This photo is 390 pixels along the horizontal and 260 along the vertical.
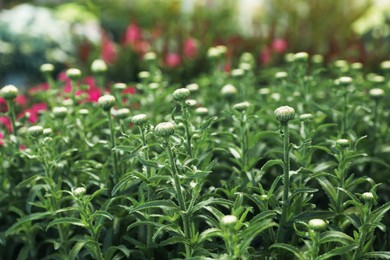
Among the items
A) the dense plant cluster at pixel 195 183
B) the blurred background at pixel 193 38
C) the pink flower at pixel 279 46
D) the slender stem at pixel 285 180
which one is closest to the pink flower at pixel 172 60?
the blurred background at pixel 193 38

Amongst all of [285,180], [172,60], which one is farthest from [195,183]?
[172,60]

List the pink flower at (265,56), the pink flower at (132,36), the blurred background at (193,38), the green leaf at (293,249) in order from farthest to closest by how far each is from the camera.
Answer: the pink flower at (132,36) < the blurred background at (193,38) < the pink flower at (265,56) < the green leaf at (293,249)

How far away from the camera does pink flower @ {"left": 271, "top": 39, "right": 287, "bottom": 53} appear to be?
4.30 meters

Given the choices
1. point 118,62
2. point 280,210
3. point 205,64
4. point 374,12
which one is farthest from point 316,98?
point 374,12

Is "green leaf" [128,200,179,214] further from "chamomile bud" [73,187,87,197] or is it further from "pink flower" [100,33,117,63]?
"pink flower" [100,33,117,63]

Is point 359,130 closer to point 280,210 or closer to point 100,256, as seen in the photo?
point 280,210

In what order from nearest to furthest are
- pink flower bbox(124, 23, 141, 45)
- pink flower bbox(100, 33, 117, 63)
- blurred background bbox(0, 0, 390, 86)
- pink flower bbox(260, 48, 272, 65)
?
pink flower bbox(260, 48, 272, 65) < blurred background bbox(0, 0, 390, 86) < pink flower bbox(100, 33, 117, 63) < pink flower bbox(124, 23, 141, 45)

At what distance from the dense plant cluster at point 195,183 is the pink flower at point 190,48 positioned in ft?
6.08

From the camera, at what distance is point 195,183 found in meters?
1.59

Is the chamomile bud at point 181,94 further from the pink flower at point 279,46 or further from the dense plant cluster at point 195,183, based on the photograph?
the pink flower at point 279,46

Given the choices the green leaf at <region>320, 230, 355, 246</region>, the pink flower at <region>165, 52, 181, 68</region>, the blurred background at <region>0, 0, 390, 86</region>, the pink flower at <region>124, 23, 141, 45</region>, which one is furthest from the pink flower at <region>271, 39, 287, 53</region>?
the green leaf at <region>320, 230, 355, 246</region>

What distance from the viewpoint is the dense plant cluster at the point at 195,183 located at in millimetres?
1537

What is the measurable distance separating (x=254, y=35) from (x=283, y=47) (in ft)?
1.36

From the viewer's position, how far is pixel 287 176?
156 cm
